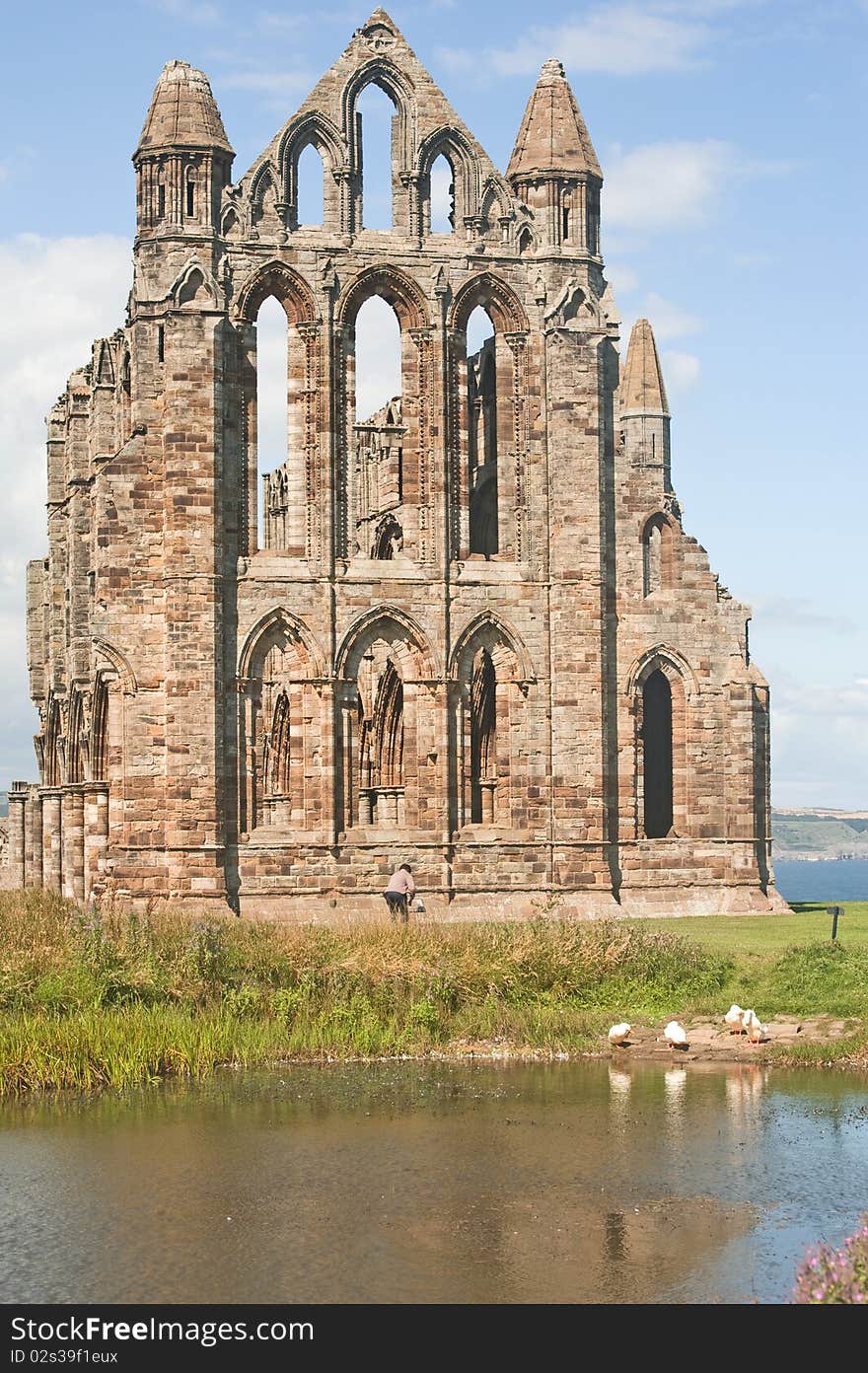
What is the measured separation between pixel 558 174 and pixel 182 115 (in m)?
7.84

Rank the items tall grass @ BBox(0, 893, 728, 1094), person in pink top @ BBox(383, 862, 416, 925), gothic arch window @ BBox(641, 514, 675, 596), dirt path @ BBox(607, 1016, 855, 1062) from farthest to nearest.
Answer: gothic arch window @ BBox(641, 514, 675, 596) < person in pink top @ BBox(383, 862, 416, 925) < dirt path @ BBox(607, 1016, 855, 1062) < tall grass @ BBox(0, 893, 728, 1094)

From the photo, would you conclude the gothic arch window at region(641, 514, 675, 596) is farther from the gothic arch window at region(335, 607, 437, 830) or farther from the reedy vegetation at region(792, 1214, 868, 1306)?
the reedy vegetation at region(792, 1214, 868, 1306)

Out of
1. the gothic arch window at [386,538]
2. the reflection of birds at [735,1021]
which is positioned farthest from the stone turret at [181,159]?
the reflection of birds at [735,1021]

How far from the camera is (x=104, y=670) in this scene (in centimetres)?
4269

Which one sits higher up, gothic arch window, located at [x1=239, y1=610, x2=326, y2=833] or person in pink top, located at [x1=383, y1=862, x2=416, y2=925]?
gothic arch window, located at [x1=239, y1=610, x2=326, y2=833]

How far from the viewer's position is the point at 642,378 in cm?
6025

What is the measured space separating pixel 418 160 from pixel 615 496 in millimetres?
8013

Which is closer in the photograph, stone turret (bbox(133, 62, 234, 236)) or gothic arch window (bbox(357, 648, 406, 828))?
stone turret (bbox(133, 62, 234, 236))

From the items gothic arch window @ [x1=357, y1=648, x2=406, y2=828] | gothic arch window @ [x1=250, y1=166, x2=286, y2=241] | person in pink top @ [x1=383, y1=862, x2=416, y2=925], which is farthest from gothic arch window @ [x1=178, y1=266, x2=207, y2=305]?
person in pink top @ [x1=383, y1=862, x2=416, y2=925]

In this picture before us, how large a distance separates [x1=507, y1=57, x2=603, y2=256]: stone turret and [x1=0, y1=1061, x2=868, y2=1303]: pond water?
942 inches

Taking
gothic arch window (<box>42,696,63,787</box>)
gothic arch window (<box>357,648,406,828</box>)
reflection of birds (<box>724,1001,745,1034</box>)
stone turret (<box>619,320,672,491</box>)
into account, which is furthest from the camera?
stone turret (<box>619,320,672,491</box>)

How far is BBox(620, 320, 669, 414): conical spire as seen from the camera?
2365 inches

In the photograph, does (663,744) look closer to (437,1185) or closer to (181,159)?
(181,159)
